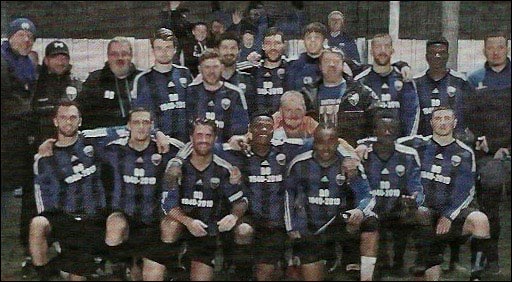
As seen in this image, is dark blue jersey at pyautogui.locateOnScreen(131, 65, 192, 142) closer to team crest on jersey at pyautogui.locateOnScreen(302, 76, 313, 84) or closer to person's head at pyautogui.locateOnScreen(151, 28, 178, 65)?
person's head at pyautogui.locateOnScreen(151, 28, 178, 65)

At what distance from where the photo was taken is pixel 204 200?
1376 mm

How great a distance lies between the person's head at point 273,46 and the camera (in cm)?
126

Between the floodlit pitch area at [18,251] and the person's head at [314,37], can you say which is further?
the floodlit pitch area at [18,251]

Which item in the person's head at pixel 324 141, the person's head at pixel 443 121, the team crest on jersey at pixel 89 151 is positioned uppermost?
the person's head at pixel 443 121

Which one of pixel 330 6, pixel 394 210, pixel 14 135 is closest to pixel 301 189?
pixel 394 210

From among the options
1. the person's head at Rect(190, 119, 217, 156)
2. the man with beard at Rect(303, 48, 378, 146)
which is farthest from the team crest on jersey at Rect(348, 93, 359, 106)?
Answer: the person's head at Rect(190, 119, 217, 156)

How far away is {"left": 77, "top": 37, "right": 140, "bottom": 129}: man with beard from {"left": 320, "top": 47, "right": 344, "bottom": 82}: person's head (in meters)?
0.27

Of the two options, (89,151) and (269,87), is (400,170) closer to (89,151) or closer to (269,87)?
(269,87)

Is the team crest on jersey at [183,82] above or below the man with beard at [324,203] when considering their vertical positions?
above

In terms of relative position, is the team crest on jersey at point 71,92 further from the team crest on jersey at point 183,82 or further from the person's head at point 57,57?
the team crest on jersey at point 183,82

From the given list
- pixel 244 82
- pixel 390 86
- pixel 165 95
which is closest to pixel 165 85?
pixel 165 95

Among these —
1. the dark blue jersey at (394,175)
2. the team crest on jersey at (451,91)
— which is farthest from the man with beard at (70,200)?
the team crest on jersey at (451,91)

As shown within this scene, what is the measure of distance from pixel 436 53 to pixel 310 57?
19 cm

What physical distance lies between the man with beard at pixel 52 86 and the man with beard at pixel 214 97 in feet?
0.63
